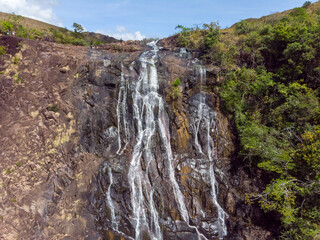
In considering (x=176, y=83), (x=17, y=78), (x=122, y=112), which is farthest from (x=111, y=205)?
(x=17, y=78)

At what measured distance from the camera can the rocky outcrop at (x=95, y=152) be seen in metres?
11.6

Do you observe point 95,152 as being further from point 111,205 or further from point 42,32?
point 42,32

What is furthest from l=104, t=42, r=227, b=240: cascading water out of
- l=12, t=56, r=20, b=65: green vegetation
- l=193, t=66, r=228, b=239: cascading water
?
l=12, t=56, r=20, b=65: green vegetation

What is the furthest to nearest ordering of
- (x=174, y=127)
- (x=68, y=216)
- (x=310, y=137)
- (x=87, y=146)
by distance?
(x=174, y=127) → (x=87, y=146) → (x=68, y=216) → (x=310, y=137)

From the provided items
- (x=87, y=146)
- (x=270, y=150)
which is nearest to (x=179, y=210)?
(x=270, y=150)

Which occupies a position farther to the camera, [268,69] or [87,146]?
[268,69]

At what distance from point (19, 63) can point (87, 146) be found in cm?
888

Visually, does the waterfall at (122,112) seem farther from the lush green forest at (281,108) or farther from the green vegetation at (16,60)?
the green vegetation at (16,60)

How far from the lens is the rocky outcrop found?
1160 cm

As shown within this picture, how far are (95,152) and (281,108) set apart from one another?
13.6m

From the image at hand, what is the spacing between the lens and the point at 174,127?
48.2ft

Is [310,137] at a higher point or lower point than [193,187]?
higher

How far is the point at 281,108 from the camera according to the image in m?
13.6

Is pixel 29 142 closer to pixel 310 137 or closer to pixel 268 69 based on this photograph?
pixel 310 137
